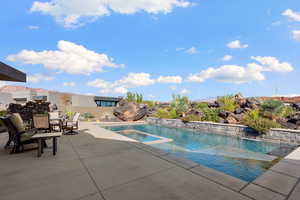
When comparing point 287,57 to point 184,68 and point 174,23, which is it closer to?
point 174,23

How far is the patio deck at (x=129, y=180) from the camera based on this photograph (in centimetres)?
195

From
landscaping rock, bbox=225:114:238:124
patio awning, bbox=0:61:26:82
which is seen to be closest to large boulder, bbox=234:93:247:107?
landscaping rock, bbox=225:114:238:124

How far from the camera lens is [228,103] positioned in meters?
11.8

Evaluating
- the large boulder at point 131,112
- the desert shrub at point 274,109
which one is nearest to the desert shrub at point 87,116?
the large boulder at point 131,112

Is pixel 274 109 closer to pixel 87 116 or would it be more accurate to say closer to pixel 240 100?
pixel 240 100

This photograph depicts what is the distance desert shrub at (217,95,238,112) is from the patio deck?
8116 millimetres

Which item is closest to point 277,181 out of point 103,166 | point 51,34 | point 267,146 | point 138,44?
point 103,166

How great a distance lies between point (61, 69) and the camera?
2769cm

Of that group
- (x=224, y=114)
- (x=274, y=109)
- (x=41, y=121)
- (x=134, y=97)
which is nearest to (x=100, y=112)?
(x=134, y=97)

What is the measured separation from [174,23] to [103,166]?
1217cm

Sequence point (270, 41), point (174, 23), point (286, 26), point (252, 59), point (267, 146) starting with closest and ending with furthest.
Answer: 1. point (267, 146)
2. point (286, 26)
3. point (270, 41)
4. point (174, 23)
5. point (252, 59)

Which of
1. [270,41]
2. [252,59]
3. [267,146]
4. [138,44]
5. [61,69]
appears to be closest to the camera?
[267,146]

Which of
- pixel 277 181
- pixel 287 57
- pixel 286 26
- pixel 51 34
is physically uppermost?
pixel 51 34

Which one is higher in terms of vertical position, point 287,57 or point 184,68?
point 184,68
